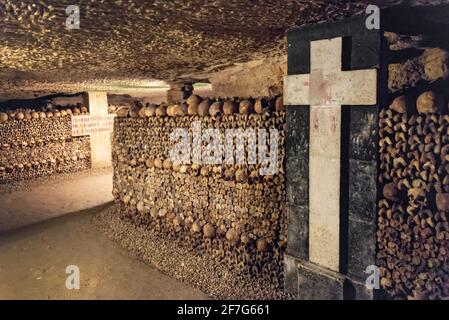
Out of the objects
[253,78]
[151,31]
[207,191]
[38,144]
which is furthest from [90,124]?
[151,31]

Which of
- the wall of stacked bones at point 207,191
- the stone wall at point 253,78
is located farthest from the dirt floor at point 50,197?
the stone wall at point 253,78

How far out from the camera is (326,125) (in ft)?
11.4

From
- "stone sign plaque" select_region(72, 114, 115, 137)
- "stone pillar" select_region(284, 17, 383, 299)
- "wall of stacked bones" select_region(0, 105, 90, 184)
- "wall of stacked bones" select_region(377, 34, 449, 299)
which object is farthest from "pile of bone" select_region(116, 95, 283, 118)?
"stone sign plaque" select_region(72, 114, 115, 137)

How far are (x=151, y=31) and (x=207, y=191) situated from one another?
2.38 meters

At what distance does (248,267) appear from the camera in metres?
4.45

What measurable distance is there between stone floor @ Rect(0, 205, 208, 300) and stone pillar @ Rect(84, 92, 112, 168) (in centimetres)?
530

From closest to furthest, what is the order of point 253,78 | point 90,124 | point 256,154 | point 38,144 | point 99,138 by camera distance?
point 256,154, point 253,78, point 38,144, point 90,124, point 99,138

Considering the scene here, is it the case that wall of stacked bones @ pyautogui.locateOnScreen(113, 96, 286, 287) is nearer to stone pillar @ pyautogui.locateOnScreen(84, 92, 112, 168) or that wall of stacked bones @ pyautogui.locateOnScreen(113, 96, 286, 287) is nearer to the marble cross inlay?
the marble cross inlay

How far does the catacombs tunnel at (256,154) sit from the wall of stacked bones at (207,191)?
2 centimetres

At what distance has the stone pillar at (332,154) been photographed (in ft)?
10.6

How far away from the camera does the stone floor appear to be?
4.31 m

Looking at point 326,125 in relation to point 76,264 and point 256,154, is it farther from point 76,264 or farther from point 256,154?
point 76,264
